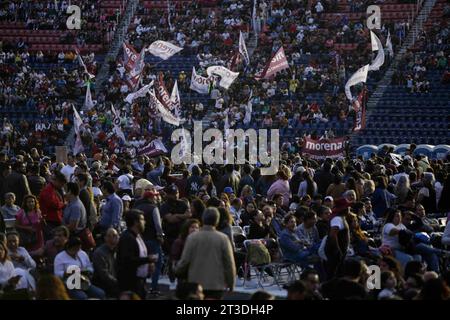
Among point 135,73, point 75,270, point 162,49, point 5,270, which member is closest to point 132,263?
point 75,270

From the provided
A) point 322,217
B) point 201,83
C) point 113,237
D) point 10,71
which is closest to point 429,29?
point 201,83

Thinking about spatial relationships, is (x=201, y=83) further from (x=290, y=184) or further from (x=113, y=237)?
(x=113, y=237)

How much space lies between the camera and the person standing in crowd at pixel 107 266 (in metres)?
13.8

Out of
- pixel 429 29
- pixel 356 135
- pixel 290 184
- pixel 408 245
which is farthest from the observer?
pixel 429 29

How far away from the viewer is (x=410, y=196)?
19.6 m

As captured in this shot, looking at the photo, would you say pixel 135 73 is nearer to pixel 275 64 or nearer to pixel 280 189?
pixel 275 64

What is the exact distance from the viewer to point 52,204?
17062 millimetres

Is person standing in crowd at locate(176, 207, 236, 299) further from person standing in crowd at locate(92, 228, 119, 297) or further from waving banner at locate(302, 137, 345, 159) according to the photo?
waving banner at locate(302, 137, 345, 159)

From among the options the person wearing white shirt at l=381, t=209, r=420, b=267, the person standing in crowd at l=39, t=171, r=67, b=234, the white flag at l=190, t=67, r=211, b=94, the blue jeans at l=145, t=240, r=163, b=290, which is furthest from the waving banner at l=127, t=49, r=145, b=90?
the person wearing white shirt at l=381, t=209, r=420, b=267

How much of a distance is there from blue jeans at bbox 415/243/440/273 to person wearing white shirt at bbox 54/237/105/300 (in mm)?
4858

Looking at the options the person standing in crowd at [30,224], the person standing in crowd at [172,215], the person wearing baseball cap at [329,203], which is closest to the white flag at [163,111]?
the person wearing baseball cap at [329,203]

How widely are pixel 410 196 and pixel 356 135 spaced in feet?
71.8

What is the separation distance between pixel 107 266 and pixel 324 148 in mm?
17074

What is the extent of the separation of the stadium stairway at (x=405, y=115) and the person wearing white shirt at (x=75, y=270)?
27.2m
